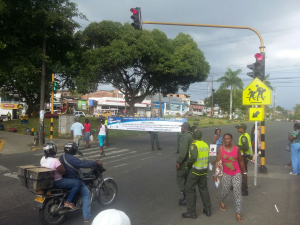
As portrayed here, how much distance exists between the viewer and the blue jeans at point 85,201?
520 centimetres

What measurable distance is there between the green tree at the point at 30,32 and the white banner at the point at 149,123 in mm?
4720

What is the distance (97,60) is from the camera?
20922mm

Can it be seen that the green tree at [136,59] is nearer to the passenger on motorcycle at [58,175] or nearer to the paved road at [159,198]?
the paved road at [159,198]

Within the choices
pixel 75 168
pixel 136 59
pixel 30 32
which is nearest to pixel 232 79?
pixel 136 59

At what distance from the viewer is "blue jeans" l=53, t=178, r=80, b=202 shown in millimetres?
5117

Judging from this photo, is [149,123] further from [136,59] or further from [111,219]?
[111,219]

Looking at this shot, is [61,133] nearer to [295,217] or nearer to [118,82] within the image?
[118,82]

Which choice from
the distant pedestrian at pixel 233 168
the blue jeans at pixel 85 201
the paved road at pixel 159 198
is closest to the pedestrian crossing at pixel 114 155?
the paved road at pixel 159 198

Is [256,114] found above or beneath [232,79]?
beneath

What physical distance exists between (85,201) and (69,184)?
17.1 inches

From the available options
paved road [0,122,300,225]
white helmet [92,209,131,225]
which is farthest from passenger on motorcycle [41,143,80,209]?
white helmet [92,209,131,225]

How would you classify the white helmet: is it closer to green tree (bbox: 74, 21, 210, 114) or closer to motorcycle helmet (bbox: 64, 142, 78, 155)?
motorcycle helmet (bbox: 64, 142, 78, 155)

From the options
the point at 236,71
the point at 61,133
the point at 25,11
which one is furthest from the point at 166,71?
the point at 236,71

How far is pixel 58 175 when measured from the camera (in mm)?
5137
